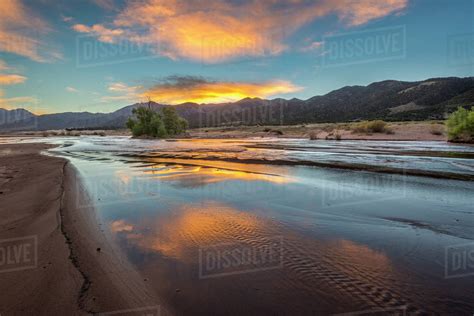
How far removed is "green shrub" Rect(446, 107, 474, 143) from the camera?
30.0 meters

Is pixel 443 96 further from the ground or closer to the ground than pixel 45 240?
further from the ground

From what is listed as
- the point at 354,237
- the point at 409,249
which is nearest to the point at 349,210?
the point at 354,237

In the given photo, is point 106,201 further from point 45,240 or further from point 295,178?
point 295,178

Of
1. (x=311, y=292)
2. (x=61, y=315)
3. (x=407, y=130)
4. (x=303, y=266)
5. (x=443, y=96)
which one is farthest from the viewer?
(x=443, y=96)

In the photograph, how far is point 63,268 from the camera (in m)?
3.56

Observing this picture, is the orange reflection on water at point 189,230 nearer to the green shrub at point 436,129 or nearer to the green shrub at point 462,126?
the green shrub at point 462,126

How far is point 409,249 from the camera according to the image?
420 centimetres

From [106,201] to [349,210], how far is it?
6.56 m

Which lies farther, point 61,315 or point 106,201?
point 106,201

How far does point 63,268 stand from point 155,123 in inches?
2785

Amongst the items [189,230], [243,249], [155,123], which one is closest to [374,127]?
[189,230]

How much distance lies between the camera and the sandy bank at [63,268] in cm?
280

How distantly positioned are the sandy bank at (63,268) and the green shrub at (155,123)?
6623cm

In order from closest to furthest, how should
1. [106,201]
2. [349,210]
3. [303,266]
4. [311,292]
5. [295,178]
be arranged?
1. [311,292]
2. [303,266]
3. [349,210]
4. [106,201]
5. [295,178]
